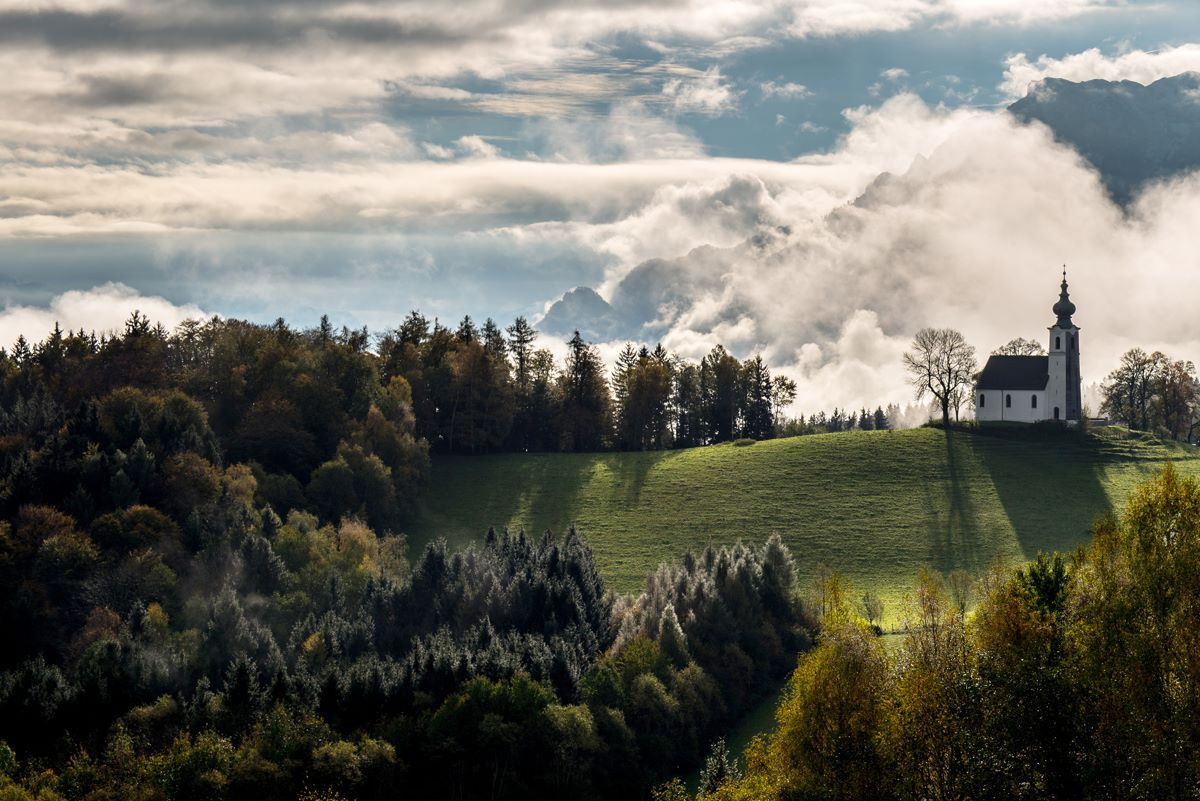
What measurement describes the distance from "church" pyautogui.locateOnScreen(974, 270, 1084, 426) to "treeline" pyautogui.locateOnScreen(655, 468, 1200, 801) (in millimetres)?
99217

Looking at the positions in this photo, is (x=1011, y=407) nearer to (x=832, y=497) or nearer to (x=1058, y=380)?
(x=1058, y=380)

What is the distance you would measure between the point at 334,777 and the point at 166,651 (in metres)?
23.9

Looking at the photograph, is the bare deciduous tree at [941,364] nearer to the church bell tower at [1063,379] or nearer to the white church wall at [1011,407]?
the white church wall at [1011,407]

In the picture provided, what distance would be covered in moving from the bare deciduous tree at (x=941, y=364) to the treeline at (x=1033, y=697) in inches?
3891

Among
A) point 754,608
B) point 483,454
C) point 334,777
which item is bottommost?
point 334,777

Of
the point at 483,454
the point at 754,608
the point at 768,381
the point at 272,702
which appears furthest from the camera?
the point at 768,381

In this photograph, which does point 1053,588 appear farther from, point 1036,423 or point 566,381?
point 566,381

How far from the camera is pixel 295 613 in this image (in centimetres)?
9488

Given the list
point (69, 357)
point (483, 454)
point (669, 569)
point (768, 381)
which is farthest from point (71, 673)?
point (768, 381)

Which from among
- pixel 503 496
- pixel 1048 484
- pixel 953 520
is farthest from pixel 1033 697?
pixel 503 496

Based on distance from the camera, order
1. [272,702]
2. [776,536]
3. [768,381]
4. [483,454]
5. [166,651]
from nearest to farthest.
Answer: [272,702]
[166,651]
[776,536]
[483,454]
[768,381]

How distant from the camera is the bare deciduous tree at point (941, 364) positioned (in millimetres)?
147625

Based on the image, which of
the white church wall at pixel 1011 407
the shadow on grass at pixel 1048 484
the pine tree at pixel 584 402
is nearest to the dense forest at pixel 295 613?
the pine tree at pixel 584 402

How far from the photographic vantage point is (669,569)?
94.6 m
